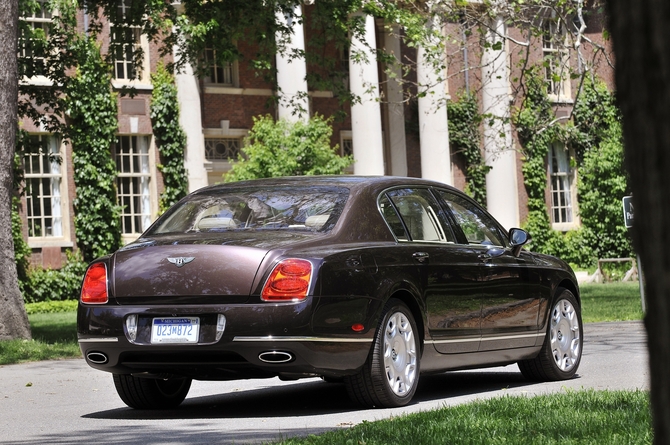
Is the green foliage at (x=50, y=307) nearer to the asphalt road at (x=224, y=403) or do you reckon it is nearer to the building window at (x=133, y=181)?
the building window at (x=133, y=181)

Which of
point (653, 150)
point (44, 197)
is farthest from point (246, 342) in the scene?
point (44, 197)

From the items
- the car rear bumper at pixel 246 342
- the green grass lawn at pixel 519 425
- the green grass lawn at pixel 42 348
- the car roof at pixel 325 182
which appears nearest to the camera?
the green grass lawn at pixel 519 425

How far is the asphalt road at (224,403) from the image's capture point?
6934 mm

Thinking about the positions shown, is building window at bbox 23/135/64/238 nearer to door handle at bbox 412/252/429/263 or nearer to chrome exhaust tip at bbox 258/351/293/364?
door handle at bbox 412/252/429/263

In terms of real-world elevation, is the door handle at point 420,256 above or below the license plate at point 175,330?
above

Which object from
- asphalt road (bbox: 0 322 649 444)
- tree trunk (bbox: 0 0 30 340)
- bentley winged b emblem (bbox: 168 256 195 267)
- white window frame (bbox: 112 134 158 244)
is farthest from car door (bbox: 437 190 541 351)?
white window frame (bbox: 112 134 158 244)

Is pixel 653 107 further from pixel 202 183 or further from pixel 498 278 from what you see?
pixel 202 183

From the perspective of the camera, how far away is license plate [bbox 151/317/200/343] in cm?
720

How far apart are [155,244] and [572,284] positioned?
3984 millimetres

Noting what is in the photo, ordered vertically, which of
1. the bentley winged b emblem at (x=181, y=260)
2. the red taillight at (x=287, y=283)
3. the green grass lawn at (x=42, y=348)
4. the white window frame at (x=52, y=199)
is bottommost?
the green grass lawn at (x=42, y=348)

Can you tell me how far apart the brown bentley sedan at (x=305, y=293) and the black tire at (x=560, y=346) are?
470mm

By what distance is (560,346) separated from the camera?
9750 mm

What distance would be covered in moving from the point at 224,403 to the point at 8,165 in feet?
25.6

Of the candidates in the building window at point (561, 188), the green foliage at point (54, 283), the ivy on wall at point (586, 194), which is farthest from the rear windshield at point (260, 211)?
the building window at point (561, 188)
